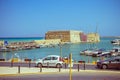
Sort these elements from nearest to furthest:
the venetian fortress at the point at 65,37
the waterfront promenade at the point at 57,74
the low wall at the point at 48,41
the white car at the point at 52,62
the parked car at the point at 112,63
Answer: the waterfront promenade at the point at 57,74, the parked car at the point at 112,63, the white car at the point at 52,62, the low wall at the point at 48,41, the venetian fortress at the point at 65,37

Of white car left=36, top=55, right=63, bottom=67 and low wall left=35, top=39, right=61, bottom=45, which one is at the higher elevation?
low wall left=35, top=39, right=61, bottom=45

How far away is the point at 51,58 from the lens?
26047 millimetres

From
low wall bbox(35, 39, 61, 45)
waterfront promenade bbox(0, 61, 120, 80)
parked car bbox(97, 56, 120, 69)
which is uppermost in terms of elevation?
low wall bbox(35, 39, 61, 45)

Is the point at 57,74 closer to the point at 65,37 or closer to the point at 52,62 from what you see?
the point at 52,62

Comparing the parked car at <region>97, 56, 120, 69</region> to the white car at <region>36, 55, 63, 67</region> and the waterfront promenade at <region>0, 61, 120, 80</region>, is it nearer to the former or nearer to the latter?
the waterfront promenade at <region>0, 61, 120, 80</region>

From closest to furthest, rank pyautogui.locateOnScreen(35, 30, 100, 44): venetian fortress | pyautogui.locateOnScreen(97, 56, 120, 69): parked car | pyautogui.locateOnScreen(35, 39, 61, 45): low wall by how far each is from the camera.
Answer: pyautogui.locateOnScreen(97, 56, 120, 69): parked car, pyautogui.locateOnScreen(35, 39, 61, 45): low wall, pyautogui.locateOnScreen(35, 30, 100, 44): venetian fortress

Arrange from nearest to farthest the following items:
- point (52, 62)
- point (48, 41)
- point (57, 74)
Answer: point (57, 74) → point (52, 62) → point (48, 41)

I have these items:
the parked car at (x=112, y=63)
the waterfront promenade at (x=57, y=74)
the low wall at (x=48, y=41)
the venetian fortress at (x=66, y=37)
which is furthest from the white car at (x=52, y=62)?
the venetian fortress at (x=66, y=37)

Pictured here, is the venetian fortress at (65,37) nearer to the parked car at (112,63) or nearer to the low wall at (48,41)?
the low wall at (48,41)

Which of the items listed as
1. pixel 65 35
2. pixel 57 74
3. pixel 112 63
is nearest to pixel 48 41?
pixel 65 35

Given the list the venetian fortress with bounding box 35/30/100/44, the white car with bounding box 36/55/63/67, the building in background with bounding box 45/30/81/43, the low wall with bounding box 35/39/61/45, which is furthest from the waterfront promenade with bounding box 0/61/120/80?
the building in background with bounding box 45/30/81/43

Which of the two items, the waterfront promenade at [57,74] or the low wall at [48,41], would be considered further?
the low wall at [48,41]

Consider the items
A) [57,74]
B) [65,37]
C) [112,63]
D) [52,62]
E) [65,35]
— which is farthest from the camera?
[65,35]

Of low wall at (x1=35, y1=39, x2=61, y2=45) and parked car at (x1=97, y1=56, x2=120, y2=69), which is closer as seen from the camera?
parked car at (x1=97, y1=56, x2=120, y2=69)
